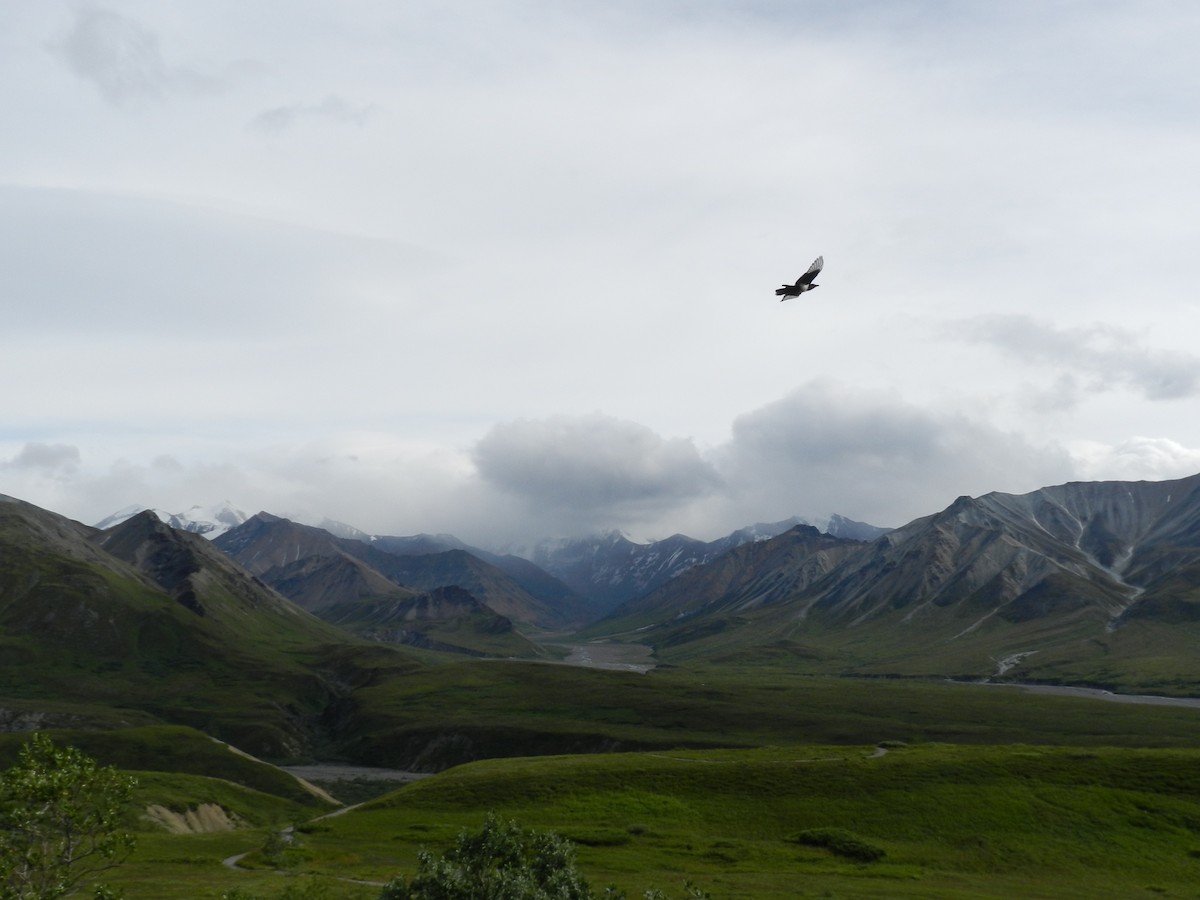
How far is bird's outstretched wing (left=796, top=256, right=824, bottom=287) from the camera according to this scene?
127 feet

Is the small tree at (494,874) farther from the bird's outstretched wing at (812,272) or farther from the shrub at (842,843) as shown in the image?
the shrub at (842,843)

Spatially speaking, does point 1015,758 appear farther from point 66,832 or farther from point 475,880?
point 66,832

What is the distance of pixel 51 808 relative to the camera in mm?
34562

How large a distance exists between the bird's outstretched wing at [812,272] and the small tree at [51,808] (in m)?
32.5

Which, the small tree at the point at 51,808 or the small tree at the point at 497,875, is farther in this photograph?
the small tree at the point at 497,875

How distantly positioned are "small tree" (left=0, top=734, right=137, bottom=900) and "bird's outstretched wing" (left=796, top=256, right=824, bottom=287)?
107ft

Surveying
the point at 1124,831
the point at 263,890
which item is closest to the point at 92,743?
the point at 263,890

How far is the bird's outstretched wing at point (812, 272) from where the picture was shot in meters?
38.7

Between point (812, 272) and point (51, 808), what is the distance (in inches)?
1398

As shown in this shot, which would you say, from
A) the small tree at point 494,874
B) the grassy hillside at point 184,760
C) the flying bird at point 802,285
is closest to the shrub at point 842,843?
the small tree at point 494,874

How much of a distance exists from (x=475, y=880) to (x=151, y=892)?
4297 centimetres

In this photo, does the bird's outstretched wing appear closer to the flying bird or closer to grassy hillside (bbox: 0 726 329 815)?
the flying bird

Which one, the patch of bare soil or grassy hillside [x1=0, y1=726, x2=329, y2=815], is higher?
→ the patch of bare soil

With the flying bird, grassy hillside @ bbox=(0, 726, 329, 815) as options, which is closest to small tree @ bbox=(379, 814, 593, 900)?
the flying bird
